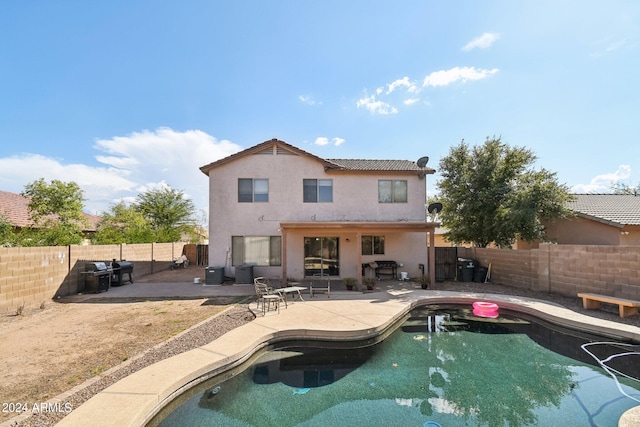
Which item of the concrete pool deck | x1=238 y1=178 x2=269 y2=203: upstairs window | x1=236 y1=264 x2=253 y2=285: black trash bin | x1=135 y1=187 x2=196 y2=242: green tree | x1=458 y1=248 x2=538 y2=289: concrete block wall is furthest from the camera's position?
x1=135 y1=187 x2=196 y2=242: green tree

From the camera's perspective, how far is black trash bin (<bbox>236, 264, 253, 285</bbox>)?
12453 millimetres

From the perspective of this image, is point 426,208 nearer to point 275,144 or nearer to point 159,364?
point 275,144

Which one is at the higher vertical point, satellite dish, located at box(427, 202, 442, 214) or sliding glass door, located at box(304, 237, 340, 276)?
satellite dish, located at box(427, 202, 442, 214)

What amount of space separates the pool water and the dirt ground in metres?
2.08

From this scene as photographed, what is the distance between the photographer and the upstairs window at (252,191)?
524 inches

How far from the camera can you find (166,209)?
1077 inches

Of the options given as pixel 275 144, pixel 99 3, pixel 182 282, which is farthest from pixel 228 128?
pixel 182 282

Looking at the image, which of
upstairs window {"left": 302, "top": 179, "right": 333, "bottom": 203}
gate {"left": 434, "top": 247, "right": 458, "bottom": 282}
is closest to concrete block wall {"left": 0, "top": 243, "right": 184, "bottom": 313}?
upstairs window {"left": 302, "top": 179, "right": 333, "bottom": 203}

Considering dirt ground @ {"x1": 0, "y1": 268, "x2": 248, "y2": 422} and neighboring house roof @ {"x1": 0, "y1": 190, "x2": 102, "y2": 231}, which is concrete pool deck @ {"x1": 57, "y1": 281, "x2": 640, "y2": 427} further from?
neighboring house roof @ {"x1": 0, "y1": 190, "x2": 102, "y2": 231}

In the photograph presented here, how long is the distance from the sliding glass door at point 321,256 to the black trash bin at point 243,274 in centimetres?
268

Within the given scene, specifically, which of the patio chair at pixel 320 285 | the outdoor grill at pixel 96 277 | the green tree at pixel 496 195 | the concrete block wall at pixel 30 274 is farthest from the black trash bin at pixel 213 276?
the green tree at pixel 496 195

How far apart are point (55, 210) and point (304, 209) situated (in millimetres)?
14738

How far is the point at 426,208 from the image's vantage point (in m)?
14.1

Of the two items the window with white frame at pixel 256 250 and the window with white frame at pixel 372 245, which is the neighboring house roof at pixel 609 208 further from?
the window with white frame at pixel 256 250
